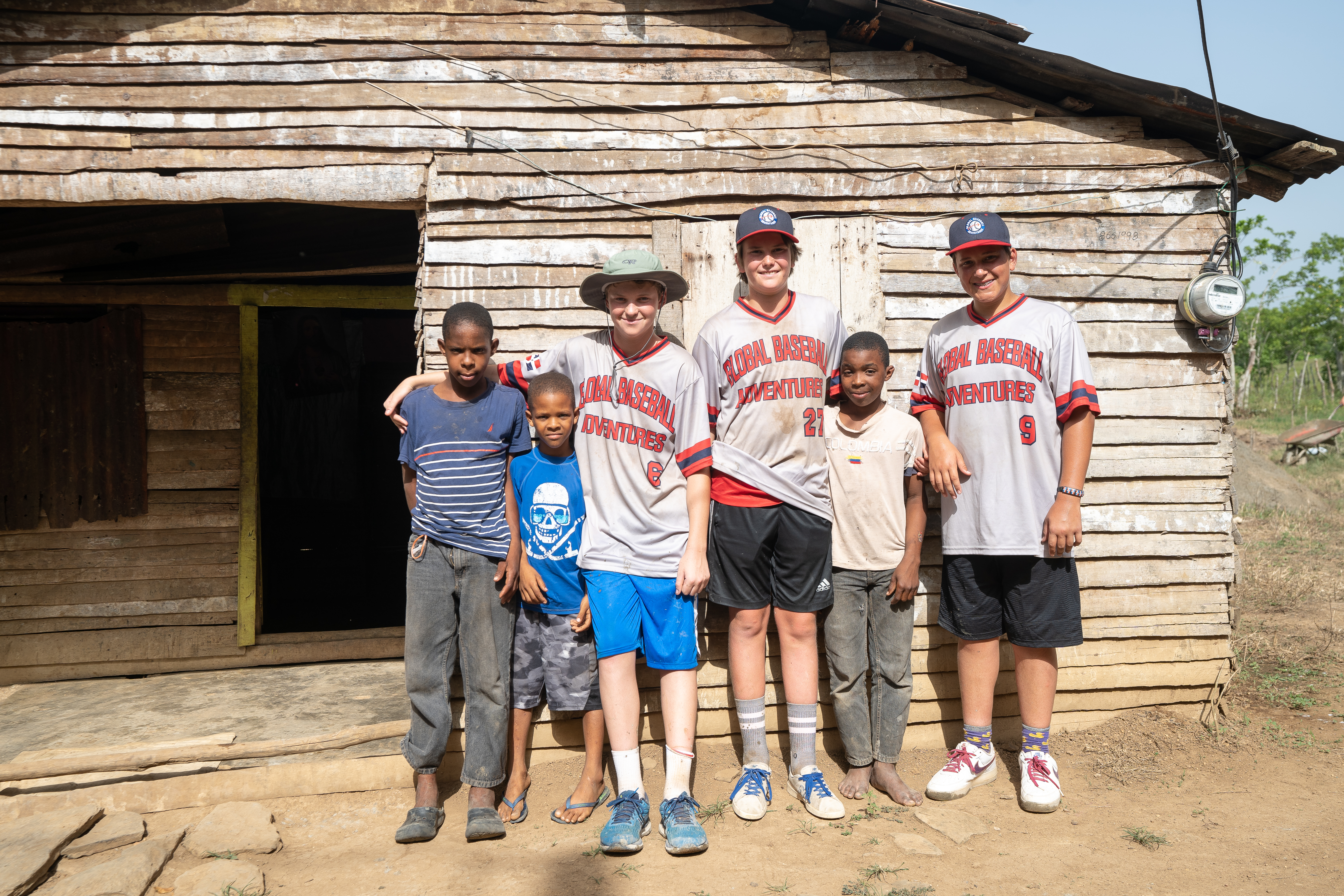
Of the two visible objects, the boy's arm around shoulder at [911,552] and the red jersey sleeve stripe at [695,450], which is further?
the boy's arm around shoulder at [911,552]

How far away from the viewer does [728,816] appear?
11.1ft

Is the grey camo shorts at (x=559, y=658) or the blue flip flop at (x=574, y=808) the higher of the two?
the grey camo shorts at (x=559, y=658)

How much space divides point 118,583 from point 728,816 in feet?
15.8

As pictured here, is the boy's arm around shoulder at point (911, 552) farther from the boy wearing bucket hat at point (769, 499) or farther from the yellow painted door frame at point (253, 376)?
the yellow painted door frame at point (253, 376)

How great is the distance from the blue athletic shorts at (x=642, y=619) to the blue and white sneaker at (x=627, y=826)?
54cm

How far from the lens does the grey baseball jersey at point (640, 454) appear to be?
3232mm

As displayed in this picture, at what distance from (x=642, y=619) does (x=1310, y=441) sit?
676 inches

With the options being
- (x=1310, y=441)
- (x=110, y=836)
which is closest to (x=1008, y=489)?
(x=110, y=836)

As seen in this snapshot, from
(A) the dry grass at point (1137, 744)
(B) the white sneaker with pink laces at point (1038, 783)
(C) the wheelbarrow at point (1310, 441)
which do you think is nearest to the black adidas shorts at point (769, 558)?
(B) the white sneaker with pink laces at point (1038, 783)

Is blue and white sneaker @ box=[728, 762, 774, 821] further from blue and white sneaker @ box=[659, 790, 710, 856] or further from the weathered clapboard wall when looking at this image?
the weathered clapboard wall

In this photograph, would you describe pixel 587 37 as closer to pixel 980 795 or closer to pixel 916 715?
pixel 916 715

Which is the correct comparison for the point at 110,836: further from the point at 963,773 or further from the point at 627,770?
the point at 963,773

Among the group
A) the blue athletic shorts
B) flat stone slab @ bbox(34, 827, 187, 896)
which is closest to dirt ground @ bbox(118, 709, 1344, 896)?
flat stone slab @ bbox(34, 827, 187, 896)

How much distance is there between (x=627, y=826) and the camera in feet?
10.1
